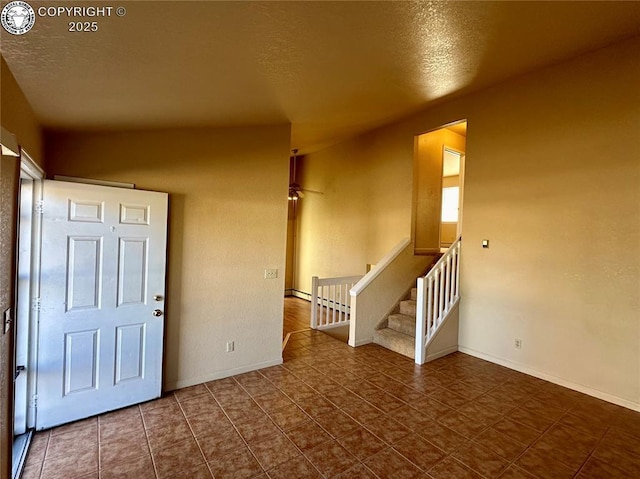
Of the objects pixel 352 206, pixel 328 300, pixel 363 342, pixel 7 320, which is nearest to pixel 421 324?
pixel 363 342

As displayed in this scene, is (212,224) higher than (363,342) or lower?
higher

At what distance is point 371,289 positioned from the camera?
15.3ft

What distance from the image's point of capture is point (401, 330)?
15.1ft

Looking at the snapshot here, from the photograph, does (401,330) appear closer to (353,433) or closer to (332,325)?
(332,325)

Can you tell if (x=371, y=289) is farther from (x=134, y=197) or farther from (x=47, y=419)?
(x=47, y=419)

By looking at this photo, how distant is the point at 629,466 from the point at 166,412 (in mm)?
3600

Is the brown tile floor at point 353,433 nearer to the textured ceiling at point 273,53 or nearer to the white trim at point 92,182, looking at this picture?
the white trim at point 92,182

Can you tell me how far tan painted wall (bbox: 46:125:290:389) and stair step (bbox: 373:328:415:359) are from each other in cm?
160

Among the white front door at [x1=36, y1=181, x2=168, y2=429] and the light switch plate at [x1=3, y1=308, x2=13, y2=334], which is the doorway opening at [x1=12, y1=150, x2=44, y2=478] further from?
the light switch plate at [x1=3, y1=308, x2=13, y2=334]

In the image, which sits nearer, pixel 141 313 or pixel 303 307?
pixel 141 313

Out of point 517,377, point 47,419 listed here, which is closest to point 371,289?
point 517,377

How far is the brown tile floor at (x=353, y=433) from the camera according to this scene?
2102mm

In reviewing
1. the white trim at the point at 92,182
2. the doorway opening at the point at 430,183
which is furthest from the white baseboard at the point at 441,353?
the white trim at the point at 92,182

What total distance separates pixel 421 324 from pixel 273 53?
11.2 feet
